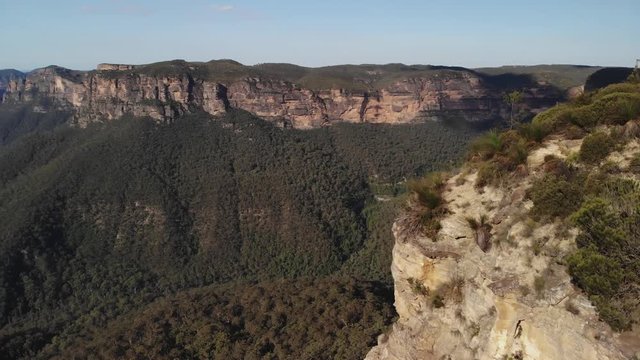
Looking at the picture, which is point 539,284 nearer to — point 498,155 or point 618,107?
point 498,155

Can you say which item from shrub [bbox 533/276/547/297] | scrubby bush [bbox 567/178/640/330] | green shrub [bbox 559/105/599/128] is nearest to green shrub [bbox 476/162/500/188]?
green shrub [bbox 559/105/599/128]

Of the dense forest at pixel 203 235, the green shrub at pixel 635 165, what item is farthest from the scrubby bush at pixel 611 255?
the dense forest at pixel 203 235

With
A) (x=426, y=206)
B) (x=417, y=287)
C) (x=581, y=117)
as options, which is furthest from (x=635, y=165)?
(x=417, y=287)

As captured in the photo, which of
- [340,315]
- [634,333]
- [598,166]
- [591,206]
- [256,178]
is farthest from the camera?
[256,178]

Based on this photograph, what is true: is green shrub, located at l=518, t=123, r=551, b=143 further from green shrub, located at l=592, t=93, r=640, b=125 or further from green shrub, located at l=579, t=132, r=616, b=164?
green shrub, located at l=579, t=132, r=616, b=164

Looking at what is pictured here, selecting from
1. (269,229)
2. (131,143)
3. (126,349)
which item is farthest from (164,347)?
(131,143)

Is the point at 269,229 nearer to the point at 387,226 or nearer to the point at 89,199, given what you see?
the point at 387,226
